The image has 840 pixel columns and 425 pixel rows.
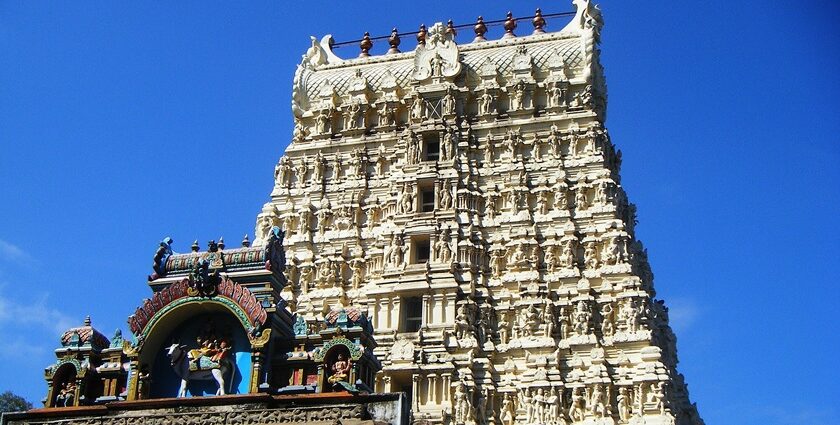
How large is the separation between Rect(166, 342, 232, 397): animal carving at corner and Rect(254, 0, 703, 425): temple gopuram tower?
12184 mm

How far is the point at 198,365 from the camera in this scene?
103 ft

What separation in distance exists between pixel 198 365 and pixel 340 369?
4102mm

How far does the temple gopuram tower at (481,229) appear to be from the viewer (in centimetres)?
4297

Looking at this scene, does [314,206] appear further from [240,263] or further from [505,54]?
[240,263]

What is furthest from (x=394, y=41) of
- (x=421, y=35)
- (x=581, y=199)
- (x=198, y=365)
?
(x=198, y=365)

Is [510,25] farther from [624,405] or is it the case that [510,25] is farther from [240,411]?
[240,411]

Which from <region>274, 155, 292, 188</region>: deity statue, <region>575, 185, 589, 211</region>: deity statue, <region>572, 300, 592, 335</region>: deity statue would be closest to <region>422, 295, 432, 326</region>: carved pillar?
<region>572, 300, 592, 335</region>: deity statue

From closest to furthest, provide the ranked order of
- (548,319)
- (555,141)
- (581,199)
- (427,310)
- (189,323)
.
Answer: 1. (189,323)
2. (548,319)
3. (427,310)
4. (581,199)
5. (555,141)

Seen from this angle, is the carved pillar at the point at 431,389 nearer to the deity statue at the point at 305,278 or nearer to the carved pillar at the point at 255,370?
the deity statue at the point at 305,278

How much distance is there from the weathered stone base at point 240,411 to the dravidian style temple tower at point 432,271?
11 centimetres

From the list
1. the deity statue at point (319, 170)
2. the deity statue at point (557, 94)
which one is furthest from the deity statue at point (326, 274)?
the deity statue at point (557, 94)

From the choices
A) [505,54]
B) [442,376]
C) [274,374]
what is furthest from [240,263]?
[505,54]

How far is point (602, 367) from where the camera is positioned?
42.3m

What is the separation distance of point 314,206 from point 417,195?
5.12m
